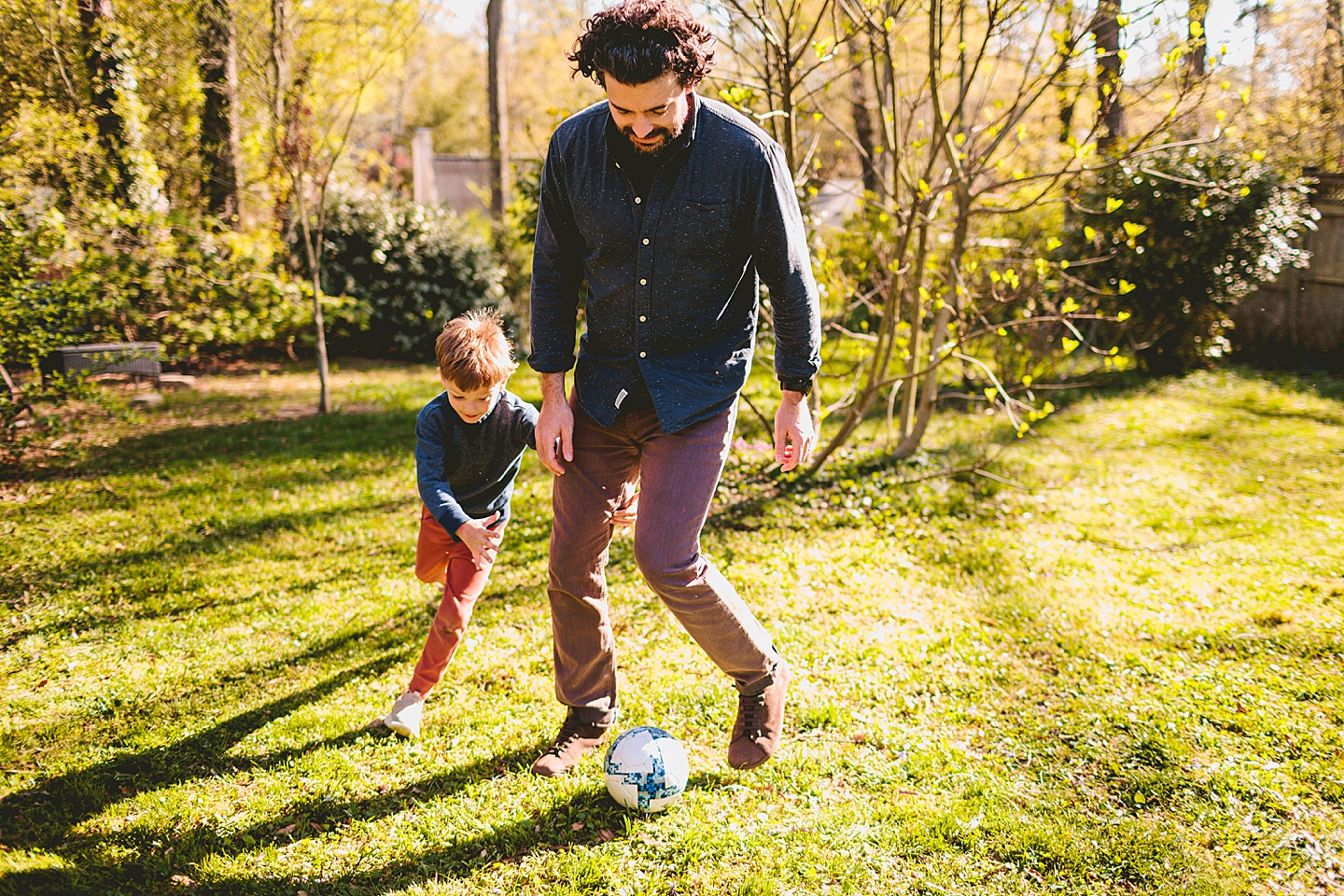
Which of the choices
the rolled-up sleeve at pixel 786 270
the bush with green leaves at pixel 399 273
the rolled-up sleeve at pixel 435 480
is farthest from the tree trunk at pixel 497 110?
the rolled-up sleeve at pixel 786 270

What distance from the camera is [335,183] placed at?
1049 centimetres

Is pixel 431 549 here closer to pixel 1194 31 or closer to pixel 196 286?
pixel 1194 31

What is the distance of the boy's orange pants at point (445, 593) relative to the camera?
311cm

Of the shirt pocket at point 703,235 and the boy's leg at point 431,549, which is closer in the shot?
the shirt pocket at point 703,235

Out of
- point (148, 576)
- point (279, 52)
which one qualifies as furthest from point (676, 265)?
point (279, 52)

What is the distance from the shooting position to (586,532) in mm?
2666

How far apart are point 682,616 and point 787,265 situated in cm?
104

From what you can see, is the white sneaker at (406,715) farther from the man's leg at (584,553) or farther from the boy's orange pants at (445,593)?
the man's leg at (584,553)

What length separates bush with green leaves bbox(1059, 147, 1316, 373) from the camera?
8703mm

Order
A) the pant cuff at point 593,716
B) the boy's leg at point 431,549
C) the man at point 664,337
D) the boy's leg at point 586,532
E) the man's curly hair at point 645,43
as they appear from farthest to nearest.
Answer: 1. the boy's leg at point 431,549
2. the pant cuff at point 593,716
3. the boy's leg at point 586,532
4. the man at point 664,337
5. the man's curly hair at point 645,43

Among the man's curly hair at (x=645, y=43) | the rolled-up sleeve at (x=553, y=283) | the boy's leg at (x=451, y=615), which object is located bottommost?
the boy's leg at (x=451, y=615)

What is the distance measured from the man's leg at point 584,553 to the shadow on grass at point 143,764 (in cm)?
96

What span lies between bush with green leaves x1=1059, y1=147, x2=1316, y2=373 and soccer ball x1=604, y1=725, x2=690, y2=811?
7450mm

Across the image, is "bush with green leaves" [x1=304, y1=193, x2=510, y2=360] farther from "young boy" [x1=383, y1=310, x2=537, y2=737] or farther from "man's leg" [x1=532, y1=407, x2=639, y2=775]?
"man's leg" [x1=532, y1=407, x2=639, y2=775]
